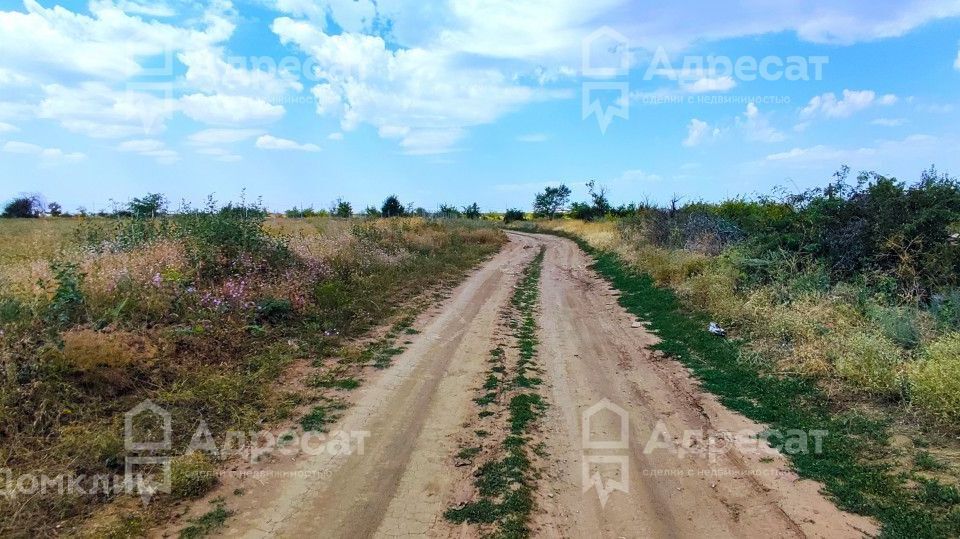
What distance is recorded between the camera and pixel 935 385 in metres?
4.85

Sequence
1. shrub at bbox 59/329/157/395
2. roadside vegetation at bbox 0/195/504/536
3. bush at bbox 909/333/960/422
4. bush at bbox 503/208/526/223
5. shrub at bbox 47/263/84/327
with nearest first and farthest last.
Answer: roadside vegetation at bbox 0/195/504/536 → bush at bbox 909/333/960/422 → shrub at bbox 59/329/157/395 → shrub at bbox 47/263/84/327 → bush at bbox 503/208/526/223

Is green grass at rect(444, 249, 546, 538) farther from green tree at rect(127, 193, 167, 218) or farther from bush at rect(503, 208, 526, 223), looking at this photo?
bush at rect(503, 208, 526, 223)

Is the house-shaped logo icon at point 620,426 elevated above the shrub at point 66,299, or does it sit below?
below

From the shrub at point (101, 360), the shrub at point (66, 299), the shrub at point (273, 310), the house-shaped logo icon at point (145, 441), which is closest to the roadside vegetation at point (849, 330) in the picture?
the house-shaped logo icon at point (145, 441)

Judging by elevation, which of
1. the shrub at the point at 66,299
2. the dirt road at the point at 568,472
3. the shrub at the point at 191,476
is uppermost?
the shrub at the point at 66,299

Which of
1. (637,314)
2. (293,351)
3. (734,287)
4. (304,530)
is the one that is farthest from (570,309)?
(304,530)

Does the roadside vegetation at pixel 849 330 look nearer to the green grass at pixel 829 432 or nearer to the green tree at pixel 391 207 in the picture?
the green grass at pixel 829 432

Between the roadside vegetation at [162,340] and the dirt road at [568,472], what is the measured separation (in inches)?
20.2

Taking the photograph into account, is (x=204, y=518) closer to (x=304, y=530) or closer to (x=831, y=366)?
(x=304, y=530)

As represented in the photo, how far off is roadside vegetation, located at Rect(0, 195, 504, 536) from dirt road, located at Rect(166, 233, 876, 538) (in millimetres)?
512

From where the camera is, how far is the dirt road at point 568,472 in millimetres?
3504

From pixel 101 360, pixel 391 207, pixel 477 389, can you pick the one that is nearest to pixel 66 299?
pixel 101 360

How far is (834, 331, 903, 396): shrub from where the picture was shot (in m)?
5.41

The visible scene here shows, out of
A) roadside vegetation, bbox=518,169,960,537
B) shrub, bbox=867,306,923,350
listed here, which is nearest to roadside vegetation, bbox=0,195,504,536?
roadside vegetation, bbox=518,169,960,537
